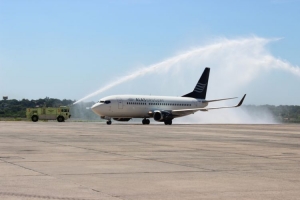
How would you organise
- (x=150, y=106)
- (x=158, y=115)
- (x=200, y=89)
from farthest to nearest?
1. (x=200, y=89)
2. (x=150, y=106)
3. (x=158, y=115)

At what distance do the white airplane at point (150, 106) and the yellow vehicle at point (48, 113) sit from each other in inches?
509

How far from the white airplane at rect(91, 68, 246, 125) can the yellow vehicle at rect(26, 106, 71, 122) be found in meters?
12.9

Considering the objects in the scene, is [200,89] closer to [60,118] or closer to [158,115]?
[158,115]

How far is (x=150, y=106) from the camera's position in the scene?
238 ft

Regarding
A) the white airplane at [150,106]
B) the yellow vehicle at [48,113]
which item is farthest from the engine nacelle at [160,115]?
the yellow vehicle at [48,113]

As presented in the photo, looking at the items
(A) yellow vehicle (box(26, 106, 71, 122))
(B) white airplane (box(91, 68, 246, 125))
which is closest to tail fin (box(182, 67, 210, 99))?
(B) white airplane (box(91, 68, 246, 125))

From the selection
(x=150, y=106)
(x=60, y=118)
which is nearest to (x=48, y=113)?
(x=60, y=118)

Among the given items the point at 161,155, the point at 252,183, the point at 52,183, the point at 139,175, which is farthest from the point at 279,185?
the point at 161,155

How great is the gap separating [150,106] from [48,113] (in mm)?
18793

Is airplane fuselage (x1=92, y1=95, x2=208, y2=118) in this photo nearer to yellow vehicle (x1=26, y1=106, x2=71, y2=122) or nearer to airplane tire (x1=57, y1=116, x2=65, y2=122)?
airplane tire (x1=57, y1=116, x2=65, y2=122)

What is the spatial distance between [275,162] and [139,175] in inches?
225

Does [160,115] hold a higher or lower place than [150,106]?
lower

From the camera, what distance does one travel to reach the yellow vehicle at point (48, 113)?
272 ft

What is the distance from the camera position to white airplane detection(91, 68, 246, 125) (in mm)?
67938
